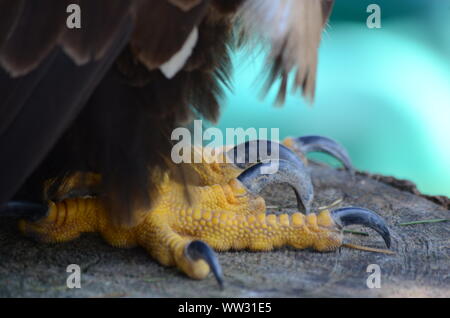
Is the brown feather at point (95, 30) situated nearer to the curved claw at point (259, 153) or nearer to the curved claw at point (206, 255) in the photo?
the curved claw at point (206, 255)

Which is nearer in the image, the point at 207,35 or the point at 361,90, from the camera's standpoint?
the point at 207,35

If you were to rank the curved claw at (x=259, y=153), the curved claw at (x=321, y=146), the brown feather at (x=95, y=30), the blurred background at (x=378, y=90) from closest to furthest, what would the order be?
the brown feather at (x=95, y=30) → the curved claw at (x=259, y=153) → the curved claw at (x=321, y=146) → the blurred background at (x=378, y=90)

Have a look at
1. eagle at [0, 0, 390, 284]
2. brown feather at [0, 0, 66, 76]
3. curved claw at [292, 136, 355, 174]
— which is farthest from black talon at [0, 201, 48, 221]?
curved claw at [292, 136, 355, 174]

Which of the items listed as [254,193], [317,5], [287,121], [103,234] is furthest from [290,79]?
[287,121]

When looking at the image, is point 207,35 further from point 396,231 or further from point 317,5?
point 396,231

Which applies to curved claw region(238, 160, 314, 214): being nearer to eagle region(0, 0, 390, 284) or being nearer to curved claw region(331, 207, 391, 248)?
eagle region(0, 0, 390, 284)

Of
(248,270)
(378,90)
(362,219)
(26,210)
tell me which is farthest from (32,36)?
(378,90)

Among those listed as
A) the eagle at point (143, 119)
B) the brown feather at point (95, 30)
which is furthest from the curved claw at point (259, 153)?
the brown feather at point (95, 30)
